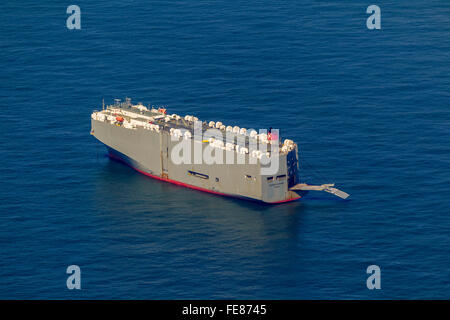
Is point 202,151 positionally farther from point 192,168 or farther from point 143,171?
point 143,171

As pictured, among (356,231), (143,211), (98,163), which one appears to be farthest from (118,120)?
(356,231)

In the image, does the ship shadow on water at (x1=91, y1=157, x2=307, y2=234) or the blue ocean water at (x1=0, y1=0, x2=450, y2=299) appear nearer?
the blue ocean water at (x1=0, y1=0, x2=450, y2=299)

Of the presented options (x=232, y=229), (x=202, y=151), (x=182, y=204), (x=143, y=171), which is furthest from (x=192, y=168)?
(x=232, y=229)

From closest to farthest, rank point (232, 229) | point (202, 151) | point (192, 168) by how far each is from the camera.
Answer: point (232, 229), point (202, 151), point (192, 168)

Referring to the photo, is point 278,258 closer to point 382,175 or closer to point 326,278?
point 326,278

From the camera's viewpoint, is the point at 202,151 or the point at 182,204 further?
the point at 202,151

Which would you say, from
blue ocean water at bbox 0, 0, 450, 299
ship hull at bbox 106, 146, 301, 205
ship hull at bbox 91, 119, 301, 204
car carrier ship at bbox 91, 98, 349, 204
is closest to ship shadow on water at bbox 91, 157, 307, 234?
blue ocean water at bbox 0, 0, 450, 299

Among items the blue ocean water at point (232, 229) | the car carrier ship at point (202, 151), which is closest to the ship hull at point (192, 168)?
the car carrier ship at point (202, 151)

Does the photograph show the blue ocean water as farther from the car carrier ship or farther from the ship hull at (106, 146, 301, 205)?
the car carrier ship

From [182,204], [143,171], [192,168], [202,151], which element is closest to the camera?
[182,204]
